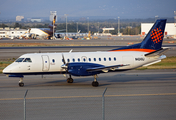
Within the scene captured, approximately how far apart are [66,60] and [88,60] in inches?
79.3

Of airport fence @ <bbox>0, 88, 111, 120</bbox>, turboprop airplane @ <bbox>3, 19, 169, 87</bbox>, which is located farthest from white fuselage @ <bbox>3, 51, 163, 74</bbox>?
airport fence @ <bbox>0, 88, 111, 120</bbox>

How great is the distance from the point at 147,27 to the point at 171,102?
160002 mm

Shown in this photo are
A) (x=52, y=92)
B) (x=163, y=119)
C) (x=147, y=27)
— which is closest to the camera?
(x=163, y=119)

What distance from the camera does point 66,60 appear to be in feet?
71.8

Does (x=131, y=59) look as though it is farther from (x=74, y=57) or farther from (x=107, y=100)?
(x=107, y=100)

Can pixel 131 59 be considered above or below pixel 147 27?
below

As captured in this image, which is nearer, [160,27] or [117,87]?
[117,87]

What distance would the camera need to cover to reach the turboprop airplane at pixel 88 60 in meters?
20.8

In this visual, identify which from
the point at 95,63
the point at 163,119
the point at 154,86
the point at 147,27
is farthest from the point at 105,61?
the point at 147,27

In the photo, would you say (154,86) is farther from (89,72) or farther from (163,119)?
(163,119)

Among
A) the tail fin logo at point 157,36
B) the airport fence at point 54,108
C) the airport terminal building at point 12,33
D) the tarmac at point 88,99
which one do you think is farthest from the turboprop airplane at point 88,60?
the airport terminal building at point 12,33

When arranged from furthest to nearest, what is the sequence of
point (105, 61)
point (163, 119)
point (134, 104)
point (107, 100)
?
point (105, 61), point (107, 100), point (134, 104), point (163, 119)

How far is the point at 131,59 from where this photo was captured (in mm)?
23109

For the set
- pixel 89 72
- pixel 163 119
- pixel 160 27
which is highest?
pixel 160 27
